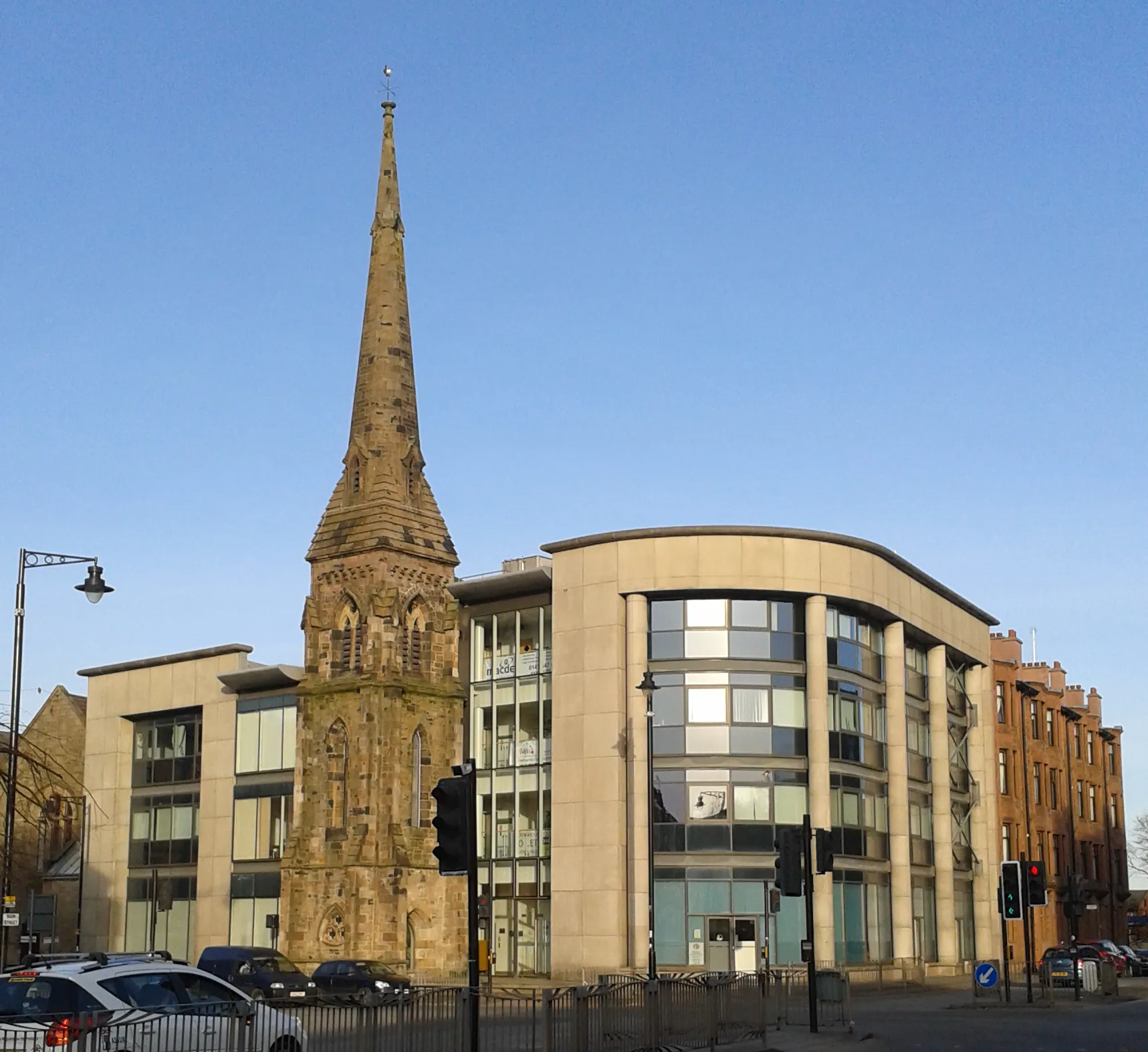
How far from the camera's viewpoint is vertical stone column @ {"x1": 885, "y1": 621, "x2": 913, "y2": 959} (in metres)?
54.9

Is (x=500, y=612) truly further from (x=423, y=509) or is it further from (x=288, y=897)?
(x=288, y=897)

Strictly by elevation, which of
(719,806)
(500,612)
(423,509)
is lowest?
(719,806)

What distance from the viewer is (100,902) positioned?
65.9 meters

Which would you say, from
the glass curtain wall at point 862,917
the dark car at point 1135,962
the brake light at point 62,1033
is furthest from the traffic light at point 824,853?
the dark car at point 1135,962

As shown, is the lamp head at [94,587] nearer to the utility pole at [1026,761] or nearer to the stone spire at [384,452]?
the stone spire at [384,452]

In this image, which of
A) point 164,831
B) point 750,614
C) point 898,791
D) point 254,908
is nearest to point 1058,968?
point 898,791

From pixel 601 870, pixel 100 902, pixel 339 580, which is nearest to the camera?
pixel 601 870

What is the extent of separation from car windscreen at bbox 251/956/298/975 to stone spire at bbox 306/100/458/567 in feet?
56.6

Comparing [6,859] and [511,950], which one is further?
[511,950]

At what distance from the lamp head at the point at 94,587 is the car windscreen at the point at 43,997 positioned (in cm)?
1612

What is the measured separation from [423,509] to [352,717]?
28.8 ft

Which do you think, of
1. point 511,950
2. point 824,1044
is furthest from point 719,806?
point 824,1044

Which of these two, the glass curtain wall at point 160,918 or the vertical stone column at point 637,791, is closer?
the vertical stone column at point 637,791

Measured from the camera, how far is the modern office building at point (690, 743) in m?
50.5
